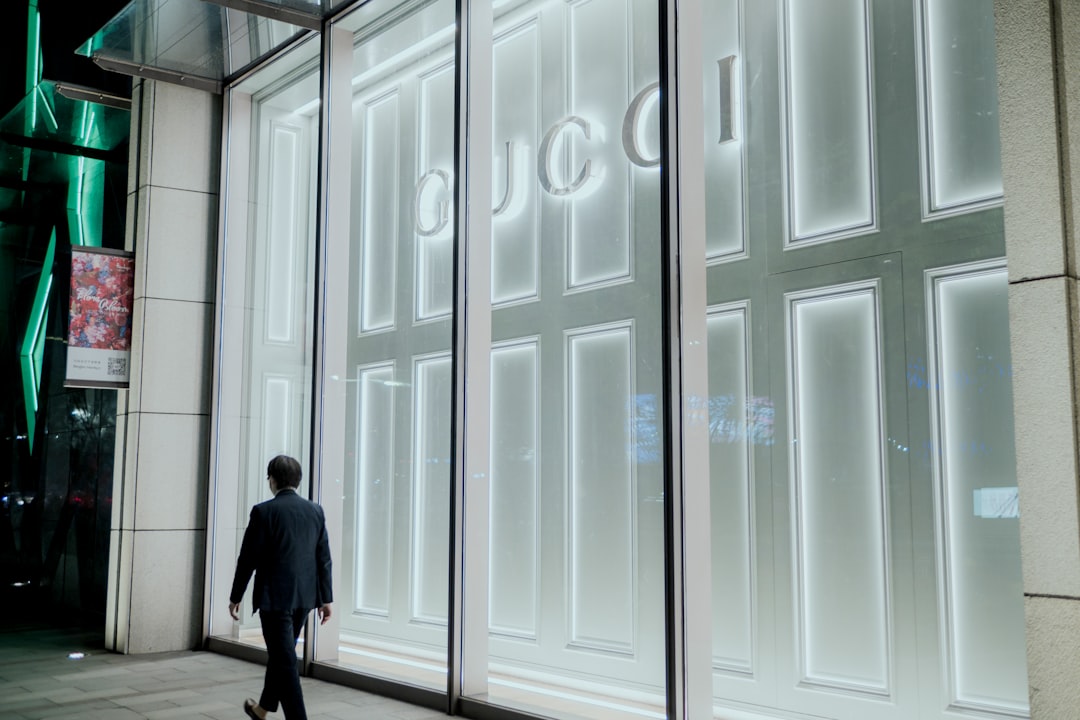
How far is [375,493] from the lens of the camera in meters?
6.82

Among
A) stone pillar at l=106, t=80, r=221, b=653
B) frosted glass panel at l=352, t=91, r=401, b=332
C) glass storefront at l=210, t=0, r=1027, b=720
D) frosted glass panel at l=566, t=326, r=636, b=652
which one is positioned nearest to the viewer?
glass storefront at l=210, t=0, r=1027, b=720

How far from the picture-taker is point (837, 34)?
18.0 ft

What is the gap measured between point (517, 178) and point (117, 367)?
13.4 feet

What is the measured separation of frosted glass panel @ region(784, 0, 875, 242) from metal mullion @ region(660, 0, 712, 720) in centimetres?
93

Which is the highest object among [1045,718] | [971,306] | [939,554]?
[971,306]

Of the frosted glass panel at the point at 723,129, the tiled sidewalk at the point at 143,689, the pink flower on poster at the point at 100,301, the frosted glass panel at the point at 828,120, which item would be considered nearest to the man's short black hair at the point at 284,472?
the tiled sidewalk at the point at 143,689

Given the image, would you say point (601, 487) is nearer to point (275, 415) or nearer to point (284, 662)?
point (284, 662)

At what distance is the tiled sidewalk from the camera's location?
5852mm

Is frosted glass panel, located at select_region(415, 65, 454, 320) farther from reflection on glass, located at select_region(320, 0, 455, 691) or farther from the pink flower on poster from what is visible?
the pink flower on poster

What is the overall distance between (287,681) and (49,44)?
6.10 m

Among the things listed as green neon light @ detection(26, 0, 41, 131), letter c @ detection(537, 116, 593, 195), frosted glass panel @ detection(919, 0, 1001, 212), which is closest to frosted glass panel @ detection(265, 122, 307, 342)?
green neon light @ detection(26, 0, 41, 131)

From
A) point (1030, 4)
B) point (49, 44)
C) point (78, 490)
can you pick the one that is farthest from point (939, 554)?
point (78, 490)

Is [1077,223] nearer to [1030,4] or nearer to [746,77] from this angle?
[1030,4]

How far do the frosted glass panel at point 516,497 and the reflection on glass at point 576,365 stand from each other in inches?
0.4
